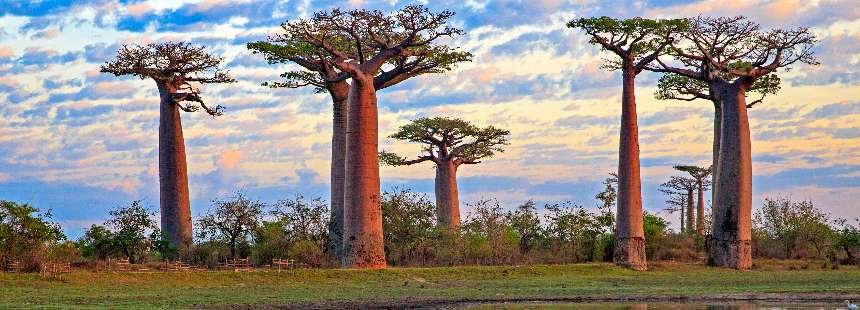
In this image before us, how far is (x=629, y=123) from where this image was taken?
107 feet

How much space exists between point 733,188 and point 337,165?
1028 centimetres

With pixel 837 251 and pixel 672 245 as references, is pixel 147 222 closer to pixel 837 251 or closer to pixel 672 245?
pixel 672 245

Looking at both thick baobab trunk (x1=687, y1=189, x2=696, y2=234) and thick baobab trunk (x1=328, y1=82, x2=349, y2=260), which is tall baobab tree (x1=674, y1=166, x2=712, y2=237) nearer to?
thick baobab trunk (x1=687, y1=189, x2=696, y2=234)

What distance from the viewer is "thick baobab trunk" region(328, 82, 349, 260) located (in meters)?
31.3

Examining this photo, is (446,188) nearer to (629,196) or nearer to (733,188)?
(629,196)

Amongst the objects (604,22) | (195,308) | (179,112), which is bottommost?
(195,308)

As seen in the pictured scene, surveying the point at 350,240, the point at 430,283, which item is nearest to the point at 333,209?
the point at 350,240

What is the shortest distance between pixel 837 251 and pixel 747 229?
5.05m

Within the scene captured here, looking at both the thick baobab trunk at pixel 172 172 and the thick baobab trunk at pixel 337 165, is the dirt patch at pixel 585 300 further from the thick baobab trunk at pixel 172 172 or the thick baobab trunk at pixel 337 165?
the thick baobab trunk at pixel 172 172

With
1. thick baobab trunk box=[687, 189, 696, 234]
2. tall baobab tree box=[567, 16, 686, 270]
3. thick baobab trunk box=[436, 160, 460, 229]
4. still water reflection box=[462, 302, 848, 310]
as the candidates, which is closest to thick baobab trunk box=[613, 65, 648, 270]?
tall baobab tree box=[567, 16, 686, 270]

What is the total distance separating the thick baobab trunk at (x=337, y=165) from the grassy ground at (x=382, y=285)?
4.56m

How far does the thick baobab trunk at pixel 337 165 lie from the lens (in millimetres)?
31344

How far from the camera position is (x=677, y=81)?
3672 cm

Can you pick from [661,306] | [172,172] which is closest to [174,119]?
[172,172]
